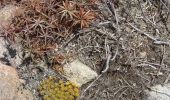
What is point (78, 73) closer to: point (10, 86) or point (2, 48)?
point (10, 86)

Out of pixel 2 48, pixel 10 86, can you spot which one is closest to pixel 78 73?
pixel 10 86

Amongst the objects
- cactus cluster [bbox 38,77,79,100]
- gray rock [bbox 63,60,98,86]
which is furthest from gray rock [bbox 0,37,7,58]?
gray rock [bbox 63,60,98,86]

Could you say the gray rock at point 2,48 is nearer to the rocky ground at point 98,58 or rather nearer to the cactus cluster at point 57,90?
the rocky ground at point 98,58

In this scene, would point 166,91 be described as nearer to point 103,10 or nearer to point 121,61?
point 121,61

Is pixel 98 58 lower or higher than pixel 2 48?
lower

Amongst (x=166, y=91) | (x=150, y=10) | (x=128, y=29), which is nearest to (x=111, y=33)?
(x=128, y=29)

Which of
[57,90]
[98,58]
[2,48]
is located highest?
[2,48]

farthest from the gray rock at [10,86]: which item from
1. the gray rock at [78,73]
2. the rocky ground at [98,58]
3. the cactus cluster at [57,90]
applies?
the gray rock at [78,73]
